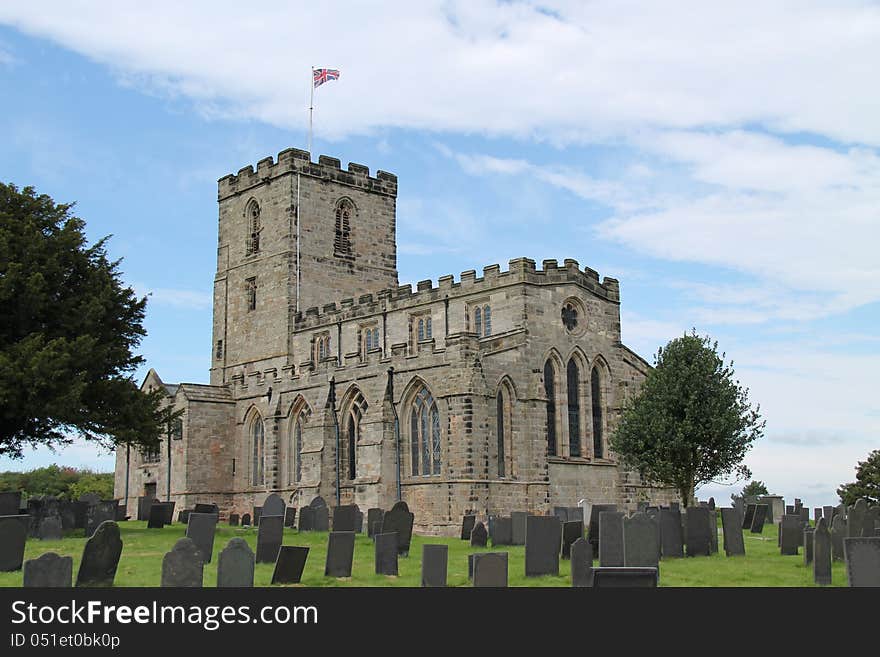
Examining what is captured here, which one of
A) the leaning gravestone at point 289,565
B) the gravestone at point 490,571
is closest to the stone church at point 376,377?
the leaning gravestone at point 289,565

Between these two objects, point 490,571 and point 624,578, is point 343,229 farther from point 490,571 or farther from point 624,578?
point 624,578

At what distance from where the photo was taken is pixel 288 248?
51750mm

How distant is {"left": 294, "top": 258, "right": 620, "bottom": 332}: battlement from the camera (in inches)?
1628

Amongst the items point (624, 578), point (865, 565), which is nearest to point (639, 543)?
point (865, 565)

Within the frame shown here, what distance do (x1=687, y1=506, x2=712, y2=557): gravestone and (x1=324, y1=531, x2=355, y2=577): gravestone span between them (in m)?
8.29

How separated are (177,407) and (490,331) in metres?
16.3

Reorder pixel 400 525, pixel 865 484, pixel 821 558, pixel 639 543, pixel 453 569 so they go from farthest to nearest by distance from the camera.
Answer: pixel 865 484 < pixel 400 525 < pixel 453 569 < pixel 639 543 < pixel 821 558

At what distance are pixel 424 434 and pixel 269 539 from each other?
60.1ft

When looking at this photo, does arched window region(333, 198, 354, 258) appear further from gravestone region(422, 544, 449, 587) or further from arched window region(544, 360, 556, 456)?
gravestone region(422, 544, 449, 587)

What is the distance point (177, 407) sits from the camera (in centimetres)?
4891

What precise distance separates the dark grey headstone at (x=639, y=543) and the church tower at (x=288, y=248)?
108 feet

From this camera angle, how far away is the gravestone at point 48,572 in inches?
599

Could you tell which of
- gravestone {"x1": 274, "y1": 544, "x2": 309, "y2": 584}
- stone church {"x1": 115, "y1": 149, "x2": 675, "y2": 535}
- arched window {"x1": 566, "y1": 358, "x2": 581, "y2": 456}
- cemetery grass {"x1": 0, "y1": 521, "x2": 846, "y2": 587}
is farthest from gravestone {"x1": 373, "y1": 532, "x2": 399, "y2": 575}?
arched window {"x1": 566, "y1": 358, "x2": 581, "y2": 456}
